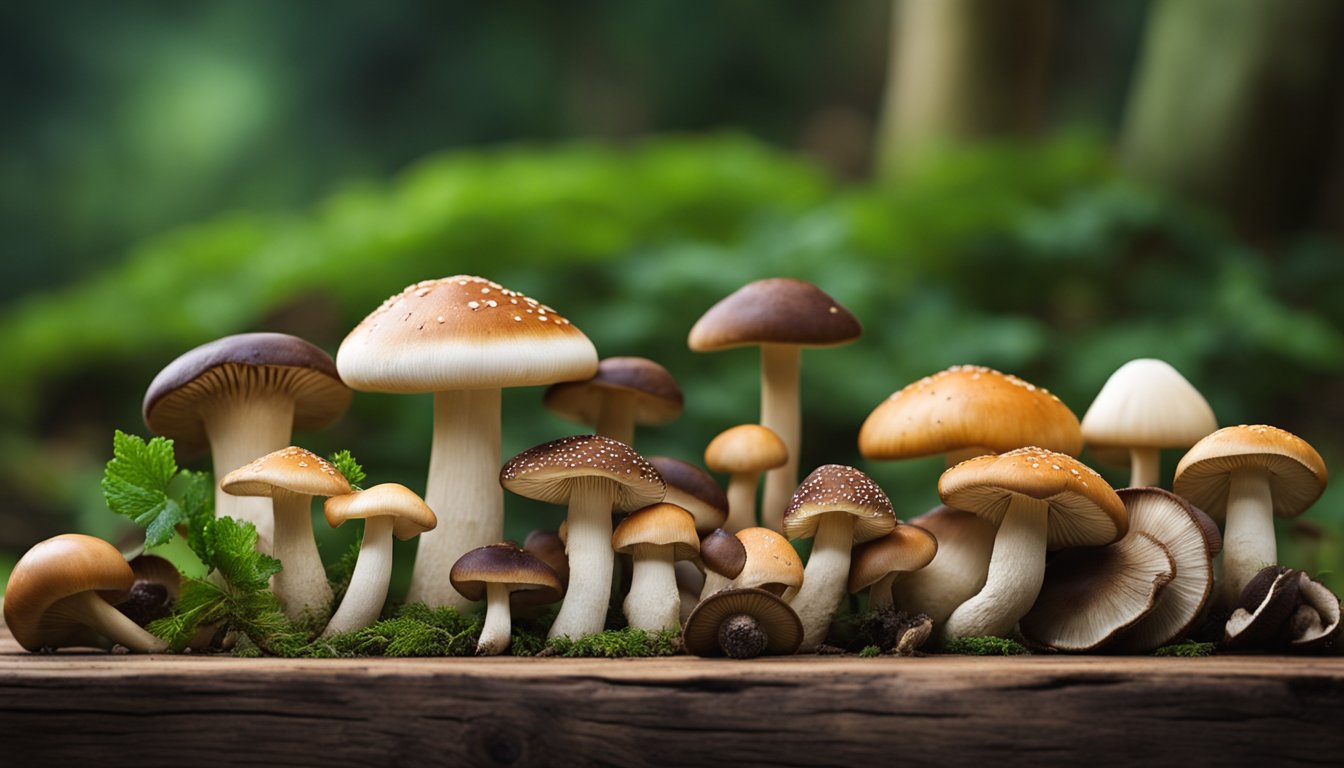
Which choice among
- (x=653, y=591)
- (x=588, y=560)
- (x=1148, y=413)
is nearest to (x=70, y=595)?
(x=588, y=560)

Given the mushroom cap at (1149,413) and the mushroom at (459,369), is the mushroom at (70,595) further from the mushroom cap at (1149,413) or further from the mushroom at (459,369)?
the mushroom cap at (1149,413)

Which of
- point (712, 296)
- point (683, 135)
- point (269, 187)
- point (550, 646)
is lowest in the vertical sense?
point (550, 646)

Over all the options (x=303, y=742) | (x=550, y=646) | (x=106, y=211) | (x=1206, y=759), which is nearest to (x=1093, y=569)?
(x=1206, y=759)

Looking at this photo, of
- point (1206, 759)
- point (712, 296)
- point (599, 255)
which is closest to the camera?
point (1206, 759)

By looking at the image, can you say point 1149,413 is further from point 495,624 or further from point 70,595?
point 70,595

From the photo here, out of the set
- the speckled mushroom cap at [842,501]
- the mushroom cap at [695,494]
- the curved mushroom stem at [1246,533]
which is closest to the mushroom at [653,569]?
the mushroom cap at [695,494]

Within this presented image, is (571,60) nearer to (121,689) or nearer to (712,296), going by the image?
(712,296)
